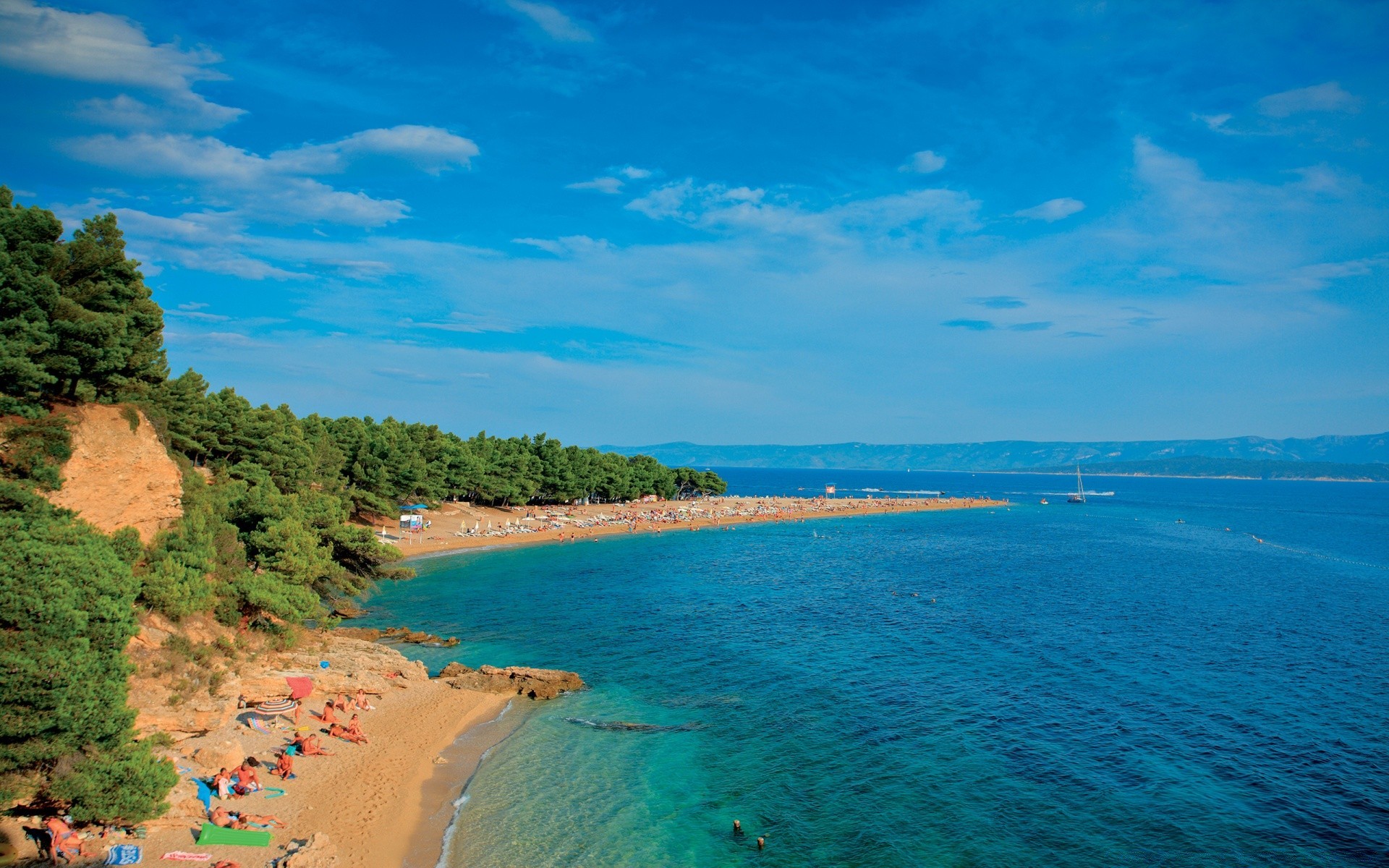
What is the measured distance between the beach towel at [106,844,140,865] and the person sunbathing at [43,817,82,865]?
0.62 metres

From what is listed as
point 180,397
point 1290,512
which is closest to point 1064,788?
point 180,397

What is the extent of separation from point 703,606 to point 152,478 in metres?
35.6

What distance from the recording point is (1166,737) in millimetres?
28969

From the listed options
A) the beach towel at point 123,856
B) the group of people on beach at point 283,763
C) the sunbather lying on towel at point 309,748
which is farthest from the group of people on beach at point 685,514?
the beach towel at point 123,856

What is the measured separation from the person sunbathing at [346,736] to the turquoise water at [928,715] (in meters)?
4.76

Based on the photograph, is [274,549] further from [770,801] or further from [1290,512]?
[1290,512]

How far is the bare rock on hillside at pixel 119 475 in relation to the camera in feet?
80.8

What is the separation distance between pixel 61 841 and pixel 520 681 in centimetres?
1941

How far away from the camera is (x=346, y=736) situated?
2572 cm

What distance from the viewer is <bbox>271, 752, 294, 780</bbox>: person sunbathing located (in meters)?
22.1

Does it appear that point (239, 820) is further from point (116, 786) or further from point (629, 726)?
point (629, 726)

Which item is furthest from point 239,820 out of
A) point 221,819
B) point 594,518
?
point 594,518

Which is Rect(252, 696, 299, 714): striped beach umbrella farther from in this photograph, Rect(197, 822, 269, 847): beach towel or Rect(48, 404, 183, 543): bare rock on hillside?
Rect(197, 822, 269, 847): beach towel

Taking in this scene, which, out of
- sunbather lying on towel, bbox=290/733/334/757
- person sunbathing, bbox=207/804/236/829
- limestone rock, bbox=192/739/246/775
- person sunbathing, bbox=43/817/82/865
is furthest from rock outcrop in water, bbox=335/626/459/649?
person sunbathing, bbox=43/817/82/865
